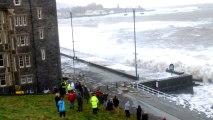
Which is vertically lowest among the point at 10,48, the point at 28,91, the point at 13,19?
the point at 28,91

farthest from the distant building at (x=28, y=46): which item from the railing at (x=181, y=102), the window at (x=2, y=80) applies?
the railing at (x=181, y=102)

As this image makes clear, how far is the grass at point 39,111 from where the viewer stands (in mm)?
25000

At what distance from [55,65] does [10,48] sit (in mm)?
6048

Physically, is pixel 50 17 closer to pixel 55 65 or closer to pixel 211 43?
pixel 55 65

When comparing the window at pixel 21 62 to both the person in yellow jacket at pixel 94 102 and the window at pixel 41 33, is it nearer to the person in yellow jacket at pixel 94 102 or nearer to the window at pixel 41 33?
the window at pixel 41 33

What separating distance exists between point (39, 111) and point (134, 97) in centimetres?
1375

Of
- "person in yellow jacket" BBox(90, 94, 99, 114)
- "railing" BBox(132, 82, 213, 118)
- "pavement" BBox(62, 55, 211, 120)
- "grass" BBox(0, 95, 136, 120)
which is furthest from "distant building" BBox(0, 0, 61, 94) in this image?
"person in yellow jacket" BBox(90, 94, 99, 114)

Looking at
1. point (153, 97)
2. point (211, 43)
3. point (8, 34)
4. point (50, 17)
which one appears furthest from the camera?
point (211, 43)

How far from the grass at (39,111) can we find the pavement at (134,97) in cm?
333

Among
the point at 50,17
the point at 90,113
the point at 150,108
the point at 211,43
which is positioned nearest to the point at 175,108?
the point at 150,108

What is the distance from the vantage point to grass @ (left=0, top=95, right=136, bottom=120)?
2500 centimetres

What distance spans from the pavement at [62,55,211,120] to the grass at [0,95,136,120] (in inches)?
131

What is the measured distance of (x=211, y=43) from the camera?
110m

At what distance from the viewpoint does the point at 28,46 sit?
44031mm
